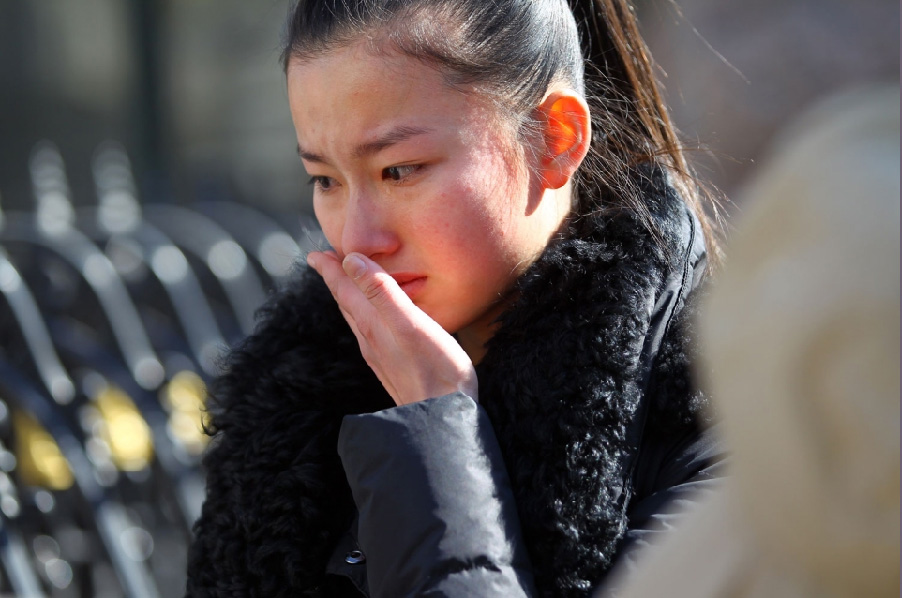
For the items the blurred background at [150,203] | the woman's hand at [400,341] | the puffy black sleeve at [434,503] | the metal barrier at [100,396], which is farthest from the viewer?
the blurred background at [150,203]

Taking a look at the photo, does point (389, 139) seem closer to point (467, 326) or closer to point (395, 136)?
point (395, 136)

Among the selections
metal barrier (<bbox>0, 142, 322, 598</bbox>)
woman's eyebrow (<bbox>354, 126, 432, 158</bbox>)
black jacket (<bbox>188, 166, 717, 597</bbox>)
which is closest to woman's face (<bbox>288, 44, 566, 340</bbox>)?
woman's eyebrow (<bbox>354, 126, 432, 158</bbox>)

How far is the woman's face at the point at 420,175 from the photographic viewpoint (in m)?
1.67

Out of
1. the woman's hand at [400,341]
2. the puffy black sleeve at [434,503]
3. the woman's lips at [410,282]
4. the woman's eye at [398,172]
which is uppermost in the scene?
the woman's eye at [398,172]

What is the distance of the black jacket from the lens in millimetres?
1358

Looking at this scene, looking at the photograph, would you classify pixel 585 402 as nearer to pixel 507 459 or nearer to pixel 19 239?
pixel 507 459

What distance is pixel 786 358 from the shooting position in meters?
0.58

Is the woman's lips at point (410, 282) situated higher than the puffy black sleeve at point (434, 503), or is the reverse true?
the woman's lips at point (410, 282)

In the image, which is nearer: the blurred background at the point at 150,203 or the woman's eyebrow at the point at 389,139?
the woman's eyebrow at the point at 389,139

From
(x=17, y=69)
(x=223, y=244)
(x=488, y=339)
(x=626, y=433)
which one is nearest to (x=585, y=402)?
(x=626, y=433)

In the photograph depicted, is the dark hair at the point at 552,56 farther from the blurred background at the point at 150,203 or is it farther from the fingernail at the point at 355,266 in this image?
the fingernail at the point at 355,266

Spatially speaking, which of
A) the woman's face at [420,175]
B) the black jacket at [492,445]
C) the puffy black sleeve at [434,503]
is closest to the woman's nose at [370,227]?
the woman's face at [420,175]

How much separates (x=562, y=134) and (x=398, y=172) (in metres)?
0.36

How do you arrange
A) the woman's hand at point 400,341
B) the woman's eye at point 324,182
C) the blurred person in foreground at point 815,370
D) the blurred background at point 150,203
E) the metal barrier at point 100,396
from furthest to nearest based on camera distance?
1. the blurred background at point 150,203
2. the metal barrier at point 100,396
3. the woman's eye at point 324,182
4. the woman's hand at point 400,341
5. the blurred person in foreground at point 815,370
